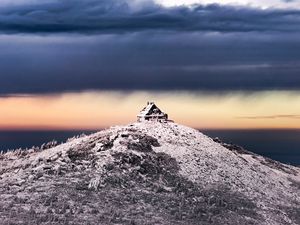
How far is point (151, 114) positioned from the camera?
71.8 meters

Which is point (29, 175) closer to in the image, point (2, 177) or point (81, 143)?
point (2, 177)

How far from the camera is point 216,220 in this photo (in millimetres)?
48375

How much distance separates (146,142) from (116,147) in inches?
170

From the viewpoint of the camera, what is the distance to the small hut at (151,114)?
233 feet

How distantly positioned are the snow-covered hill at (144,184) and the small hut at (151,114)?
6.51 feet

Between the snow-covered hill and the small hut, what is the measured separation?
1983mm

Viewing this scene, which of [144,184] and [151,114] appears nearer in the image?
[144,184]

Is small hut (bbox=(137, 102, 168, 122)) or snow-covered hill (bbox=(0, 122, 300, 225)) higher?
small hut (bbox=(137, 102, 168, 122))

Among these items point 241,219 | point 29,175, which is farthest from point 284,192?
point 29,175

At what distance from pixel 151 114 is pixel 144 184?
798 inches

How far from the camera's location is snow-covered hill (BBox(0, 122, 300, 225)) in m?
45.8

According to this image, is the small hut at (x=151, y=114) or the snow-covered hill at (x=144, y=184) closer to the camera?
the snow-covered hill at (x=144, y=184)

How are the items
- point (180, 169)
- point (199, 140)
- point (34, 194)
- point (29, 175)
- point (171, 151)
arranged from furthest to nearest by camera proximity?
point (199, 140), point (171, 151), point (180, 169), point (29, 175), point (34, 194)

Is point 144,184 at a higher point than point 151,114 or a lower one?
lower
